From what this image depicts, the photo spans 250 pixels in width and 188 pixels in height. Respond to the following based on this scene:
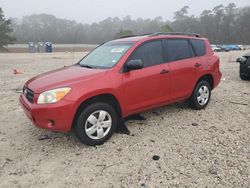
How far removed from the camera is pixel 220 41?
99.1m

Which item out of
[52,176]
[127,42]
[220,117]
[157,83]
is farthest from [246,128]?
[52,176]

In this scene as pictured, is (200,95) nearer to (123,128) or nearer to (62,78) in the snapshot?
(123,128)

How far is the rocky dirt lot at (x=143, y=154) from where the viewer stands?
338 centimetres

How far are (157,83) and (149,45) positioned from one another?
74 centimetres

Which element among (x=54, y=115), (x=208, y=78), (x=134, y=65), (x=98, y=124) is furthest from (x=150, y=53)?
(x=54, y=115)

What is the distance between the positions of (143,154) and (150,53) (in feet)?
6.37

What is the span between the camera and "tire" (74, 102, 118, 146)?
4.09m

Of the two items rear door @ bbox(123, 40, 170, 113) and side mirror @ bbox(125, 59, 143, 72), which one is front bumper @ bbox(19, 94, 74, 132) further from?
side mirror @ bbox(125, 59, 143, 72)

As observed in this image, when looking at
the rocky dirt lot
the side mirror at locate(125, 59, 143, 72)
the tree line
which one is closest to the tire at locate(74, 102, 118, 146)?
the rocky dirt lot

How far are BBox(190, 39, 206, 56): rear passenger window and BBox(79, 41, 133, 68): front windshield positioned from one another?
1.75 meters

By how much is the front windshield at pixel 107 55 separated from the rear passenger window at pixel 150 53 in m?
0.20

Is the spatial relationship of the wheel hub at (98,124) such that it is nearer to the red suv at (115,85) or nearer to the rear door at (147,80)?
the red suv at (115,85)

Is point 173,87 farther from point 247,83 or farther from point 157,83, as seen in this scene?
point 247,83

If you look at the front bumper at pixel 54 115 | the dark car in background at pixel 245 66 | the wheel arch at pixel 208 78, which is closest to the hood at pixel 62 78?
the front bumper at pixel 54 115
